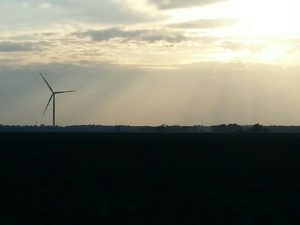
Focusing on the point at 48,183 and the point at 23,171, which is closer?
the point at 48,183

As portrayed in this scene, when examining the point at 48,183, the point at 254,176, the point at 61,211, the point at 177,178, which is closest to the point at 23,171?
the point at 48,183

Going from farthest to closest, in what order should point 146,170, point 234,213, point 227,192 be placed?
point 146,170 → point 227,192 → point 234,213

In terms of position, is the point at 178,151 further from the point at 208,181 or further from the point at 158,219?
the point at 158,219

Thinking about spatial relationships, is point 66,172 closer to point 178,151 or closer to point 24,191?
point 24,191

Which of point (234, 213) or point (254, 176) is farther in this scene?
point (254, 176)

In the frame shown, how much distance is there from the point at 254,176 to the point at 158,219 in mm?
18835

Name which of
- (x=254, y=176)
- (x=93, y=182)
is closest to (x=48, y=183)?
(x=93, y=182)

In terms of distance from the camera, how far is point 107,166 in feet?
179

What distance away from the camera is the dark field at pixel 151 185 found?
1247 inches

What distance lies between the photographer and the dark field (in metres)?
31.7

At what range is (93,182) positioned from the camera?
147ft

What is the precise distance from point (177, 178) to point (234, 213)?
14386 millimetres

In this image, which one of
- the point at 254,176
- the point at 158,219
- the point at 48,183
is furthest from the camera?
the point at 254,176

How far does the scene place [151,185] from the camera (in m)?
43.3
